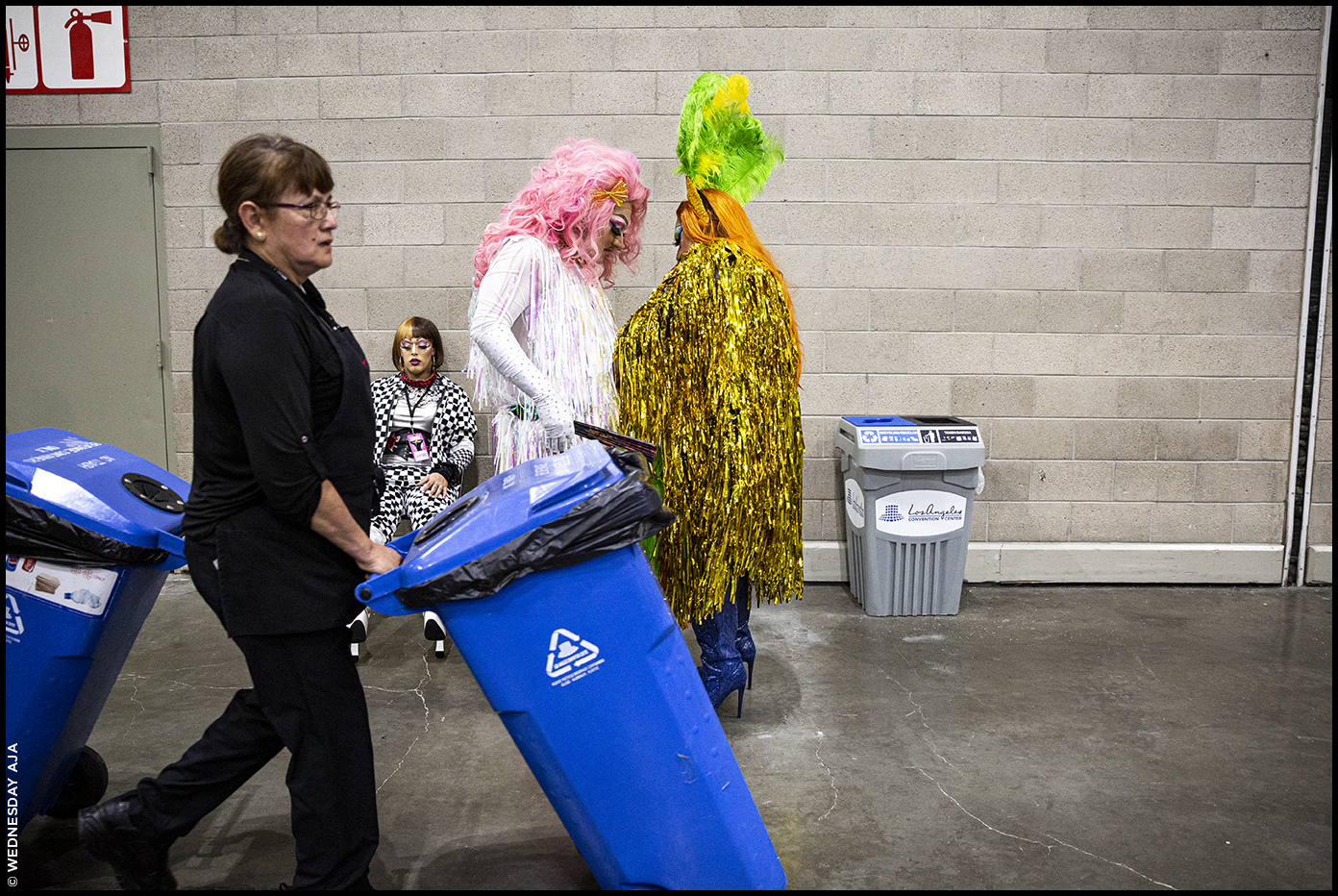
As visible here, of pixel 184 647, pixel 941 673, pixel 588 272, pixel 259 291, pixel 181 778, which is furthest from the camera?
pixel 184 647

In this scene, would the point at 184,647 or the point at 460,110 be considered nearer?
the point at 184,647

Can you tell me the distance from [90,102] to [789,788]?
3986 millimetres

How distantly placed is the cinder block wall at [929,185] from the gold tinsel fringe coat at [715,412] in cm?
164

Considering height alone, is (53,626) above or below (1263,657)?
above

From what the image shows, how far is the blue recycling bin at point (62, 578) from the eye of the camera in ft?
5.70

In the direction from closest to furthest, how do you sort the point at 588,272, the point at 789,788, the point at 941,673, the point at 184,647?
the point at 789,788, the point at 588,272, the point at 941,673, the point at 184,647

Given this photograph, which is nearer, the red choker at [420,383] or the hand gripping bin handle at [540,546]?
the hand gripping bin handle at [540,546]

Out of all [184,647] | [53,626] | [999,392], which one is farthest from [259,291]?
[999,392]

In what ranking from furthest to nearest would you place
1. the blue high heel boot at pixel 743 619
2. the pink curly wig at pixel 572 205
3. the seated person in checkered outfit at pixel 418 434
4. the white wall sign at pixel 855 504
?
the white wall sign at pixel 855 504, the seated person in checkered outfit at pixel 418 434, the blue high heel boot at pixel 743 619, the pink curly wig at pixel 572 205

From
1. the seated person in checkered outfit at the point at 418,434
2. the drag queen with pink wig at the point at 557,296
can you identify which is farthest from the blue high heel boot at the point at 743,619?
the seated person in checkered outfit at the point at 418,434

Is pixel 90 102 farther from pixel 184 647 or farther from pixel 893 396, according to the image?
pixel 893 396

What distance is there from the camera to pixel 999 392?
13.6 feet

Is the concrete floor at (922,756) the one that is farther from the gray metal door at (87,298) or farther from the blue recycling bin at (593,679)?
the gray metal door at (87,298)

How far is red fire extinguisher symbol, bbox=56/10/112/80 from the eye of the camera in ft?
12.9
